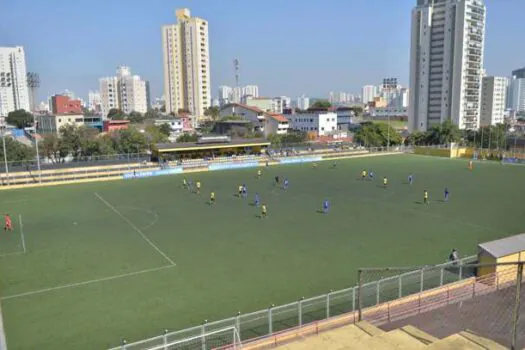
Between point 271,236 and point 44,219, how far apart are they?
612 inches

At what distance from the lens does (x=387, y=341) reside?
742cm

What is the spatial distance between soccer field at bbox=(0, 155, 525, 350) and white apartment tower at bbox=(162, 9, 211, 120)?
4455 inches

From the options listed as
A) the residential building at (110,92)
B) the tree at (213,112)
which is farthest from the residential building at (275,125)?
the residential building at (110,92)

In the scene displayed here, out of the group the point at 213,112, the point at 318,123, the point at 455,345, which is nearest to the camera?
the point at 455,345

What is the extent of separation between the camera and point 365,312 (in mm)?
12664

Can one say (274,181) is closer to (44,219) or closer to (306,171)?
(306,171)

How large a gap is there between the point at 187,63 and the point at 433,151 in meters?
103

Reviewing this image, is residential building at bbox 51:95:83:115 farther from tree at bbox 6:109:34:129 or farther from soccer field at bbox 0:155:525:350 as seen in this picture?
soccer field at bbox 0:155:525:350

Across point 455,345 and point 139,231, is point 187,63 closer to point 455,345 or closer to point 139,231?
point 139,231

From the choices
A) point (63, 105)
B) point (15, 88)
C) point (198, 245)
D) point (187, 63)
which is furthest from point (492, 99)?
point (15, 88)

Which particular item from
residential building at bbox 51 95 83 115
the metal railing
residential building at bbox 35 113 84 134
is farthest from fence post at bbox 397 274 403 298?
residential building at bbox 51 95 83 115

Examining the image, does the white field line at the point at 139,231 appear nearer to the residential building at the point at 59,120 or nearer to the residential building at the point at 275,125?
the residential building at the point at 275,125

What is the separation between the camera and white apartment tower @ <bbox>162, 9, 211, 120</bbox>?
145625mm

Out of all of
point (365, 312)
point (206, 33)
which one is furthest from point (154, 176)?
point (206, 33)
